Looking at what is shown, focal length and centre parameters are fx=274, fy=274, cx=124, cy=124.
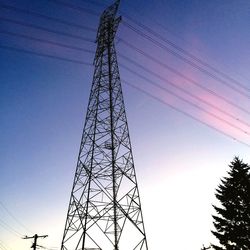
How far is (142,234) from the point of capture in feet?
42.2

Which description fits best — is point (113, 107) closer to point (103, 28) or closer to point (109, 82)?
point (109, 82)

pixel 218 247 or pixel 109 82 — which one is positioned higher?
pixel 109 82

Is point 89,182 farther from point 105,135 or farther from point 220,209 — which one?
point 220,209

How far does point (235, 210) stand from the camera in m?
17.2

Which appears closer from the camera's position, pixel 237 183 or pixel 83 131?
pixel 83 131

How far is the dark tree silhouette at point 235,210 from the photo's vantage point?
53.4 ft

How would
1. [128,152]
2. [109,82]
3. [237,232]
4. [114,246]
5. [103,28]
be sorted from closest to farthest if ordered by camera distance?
[114,246] < [128,152] < [237,232] < [109,82] < [103,28]

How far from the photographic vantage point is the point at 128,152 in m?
15.4

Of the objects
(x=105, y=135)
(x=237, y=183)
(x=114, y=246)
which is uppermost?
(x=105, y=135)

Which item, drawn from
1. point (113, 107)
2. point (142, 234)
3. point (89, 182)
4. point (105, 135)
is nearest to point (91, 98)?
point (113, 107)

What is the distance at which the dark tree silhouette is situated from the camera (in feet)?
53.4

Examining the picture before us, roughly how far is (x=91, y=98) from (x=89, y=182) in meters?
5.86

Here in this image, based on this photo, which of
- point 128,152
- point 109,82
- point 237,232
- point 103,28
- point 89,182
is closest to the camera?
point 89,182

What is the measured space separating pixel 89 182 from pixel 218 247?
943 centimetres
